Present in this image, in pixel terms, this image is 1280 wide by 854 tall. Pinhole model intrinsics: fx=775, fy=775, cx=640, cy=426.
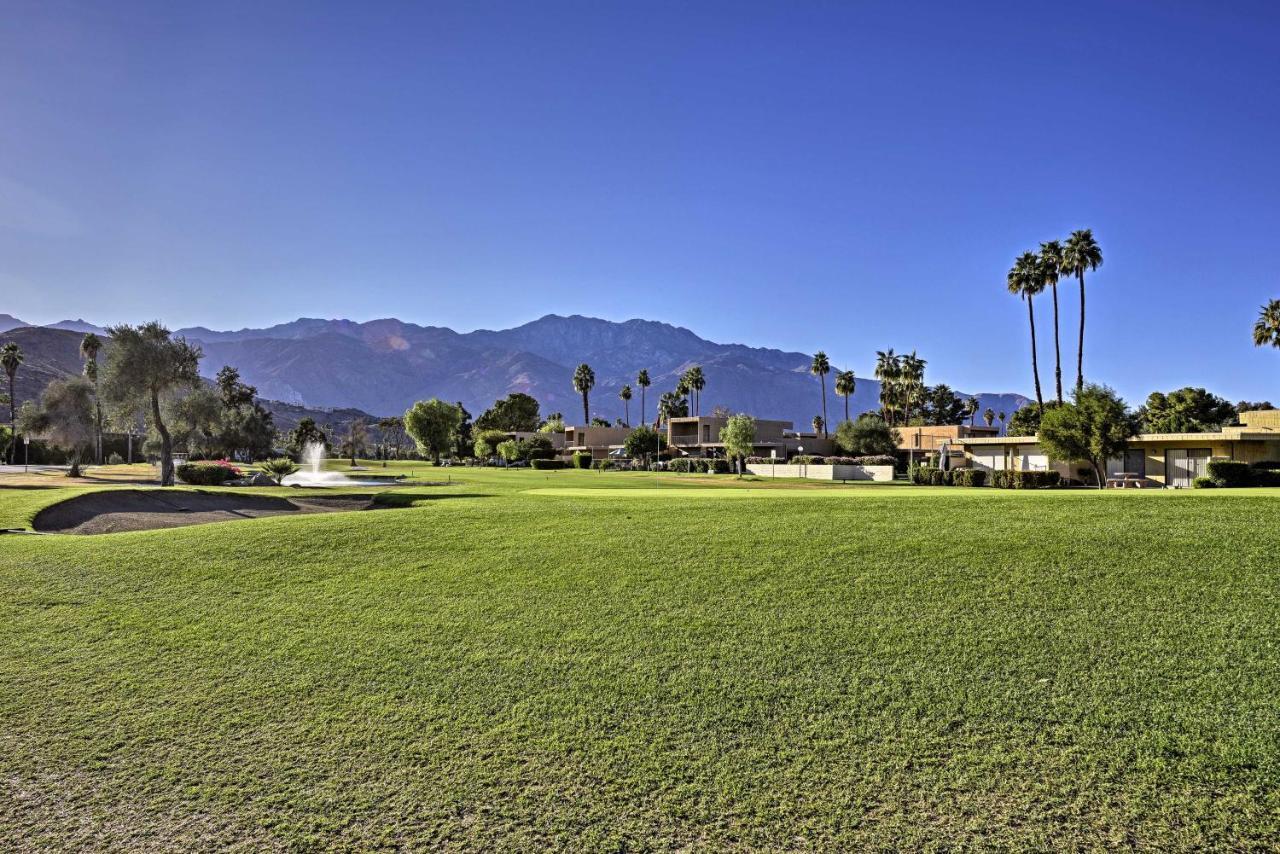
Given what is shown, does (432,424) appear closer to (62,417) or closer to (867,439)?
(62,417)

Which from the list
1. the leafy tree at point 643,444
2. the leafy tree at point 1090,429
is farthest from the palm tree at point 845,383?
the leafy tree at point 1090,429

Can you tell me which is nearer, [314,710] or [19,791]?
[19,791]

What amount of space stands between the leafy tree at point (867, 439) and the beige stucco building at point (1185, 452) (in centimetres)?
3535

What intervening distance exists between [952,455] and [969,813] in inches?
2691

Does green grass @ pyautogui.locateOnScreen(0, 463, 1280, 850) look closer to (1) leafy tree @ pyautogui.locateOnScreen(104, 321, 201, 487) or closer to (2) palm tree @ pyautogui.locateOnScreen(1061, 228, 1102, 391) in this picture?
(1) leafy tree @ pyautogui.locateOnScreen(104, 321, 201, 487)

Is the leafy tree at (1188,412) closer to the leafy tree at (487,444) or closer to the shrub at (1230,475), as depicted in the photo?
the shrub at (1230,475)

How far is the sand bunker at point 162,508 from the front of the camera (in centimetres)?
2030

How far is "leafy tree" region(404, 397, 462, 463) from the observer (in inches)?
3497

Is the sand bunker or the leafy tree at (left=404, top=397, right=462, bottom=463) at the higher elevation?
the leafy tree at (left=404, top=397, right=462, bottom=463)

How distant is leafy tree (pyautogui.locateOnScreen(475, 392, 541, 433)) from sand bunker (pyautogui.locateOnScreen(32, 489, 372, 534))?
115318 mm

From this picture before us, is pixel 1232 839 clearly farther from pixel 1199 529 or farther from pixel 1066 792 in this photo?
pixel 1199 529

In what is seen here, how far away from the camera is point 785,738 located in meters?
6.40

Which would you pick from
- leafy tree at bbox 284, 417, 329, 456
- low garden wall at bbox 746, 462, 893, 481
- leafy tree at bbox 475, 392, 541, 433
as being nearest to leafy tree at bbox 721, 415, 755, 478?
low garden wall at bbox 746, 462, 893, 481

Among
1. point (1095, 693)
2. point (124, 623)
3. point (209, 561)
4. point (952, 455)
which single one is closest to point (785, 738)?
point (1095, 693)
